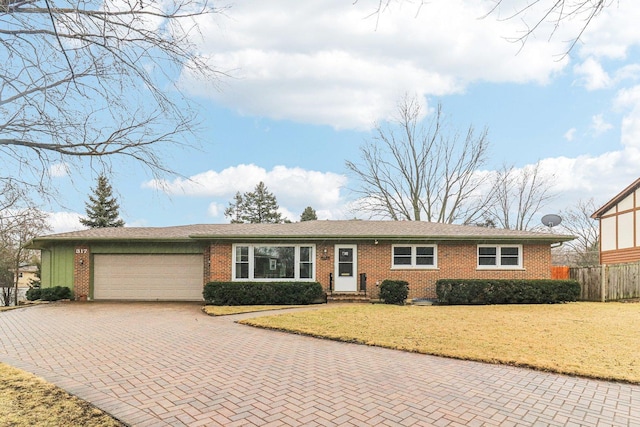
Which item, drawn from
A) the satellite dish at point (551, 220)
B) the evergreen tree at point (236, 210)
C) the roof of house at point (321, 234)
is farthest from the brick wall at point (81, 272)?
the evergreen tree at point (236, 210)

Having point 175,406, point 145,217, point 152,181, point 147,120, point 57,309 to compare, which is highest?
point 147,120

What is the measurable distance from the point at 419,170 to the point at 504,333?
23.8m

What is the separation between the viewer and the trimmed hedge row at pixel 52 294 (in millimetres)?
15875

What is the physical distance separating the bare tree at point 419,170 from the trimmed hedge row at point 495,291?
16.1 meters

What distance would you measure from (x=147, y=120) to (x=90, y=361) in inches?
158

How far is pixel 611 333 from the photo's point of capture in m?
8.34

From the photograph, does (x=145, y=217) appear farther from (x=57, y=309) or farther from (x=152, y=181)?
(x=57, y=309)

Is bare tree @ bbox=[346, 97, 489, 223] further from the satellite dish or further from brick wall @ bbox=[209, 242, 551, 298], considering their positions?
brick wall @ bbox=[209, 242, 551, 298]

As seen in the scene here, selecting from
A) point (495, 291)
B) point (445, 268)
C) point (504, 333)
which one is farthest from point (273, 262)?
point (504, 333)

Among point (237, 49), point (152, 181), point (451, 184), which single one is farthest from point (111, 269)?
point (451, 184)

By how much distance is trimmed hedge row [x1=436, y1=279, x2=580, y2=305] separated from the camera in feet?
47.1

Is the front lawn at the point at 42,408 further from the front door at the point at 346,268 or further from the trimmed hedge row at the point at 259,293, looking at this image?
the front door at the point at 346,268

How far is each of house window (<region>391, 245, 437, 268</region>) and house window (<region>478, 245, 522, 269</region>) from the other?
1.93 meters

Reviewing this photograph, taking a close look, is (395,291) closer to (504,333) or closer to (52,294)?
(504,333)
